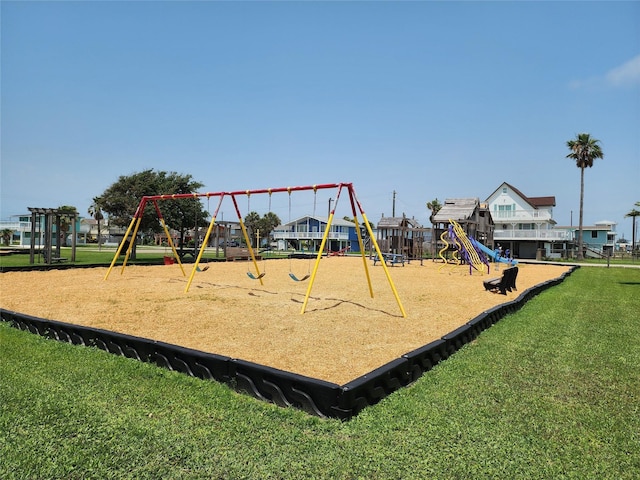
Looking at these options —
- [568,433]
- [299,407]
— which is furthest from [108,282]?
[568,433]

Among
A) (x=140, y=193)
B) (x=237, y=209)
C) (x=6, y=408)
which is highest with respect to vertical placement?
(x=140, y=193)

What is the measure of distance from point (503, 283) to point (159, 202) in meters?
20.7

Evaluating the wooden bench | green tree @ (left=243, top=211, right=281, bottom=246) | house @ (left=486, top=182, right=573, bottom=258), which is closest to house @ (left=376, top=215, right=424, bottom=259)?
the wooden bench

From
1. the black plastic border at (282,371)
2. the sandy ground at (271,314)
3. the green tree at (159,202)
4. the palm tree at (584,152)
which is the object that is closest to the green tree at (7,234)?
the green tree at (159,202)

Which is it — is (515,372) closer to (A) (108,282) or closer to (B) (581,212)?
(A) (108,282)

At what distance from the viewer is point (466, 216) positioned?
1244 inches

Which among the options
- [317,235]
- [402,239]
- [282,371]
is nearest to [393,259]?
[402,239]

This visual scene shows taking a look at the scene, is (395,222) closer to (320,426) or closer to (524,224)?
(524,224)

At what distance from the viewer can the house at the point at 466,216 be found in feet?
99.7

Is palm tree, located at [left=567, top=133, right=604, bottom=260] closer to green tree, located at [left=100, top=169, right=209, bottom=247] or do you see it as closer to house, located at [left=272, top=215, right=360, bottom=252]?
house, located at [left=272, top=215, right=360, bottom=252]

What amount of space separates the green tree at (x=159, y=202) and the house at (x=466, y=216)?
17.5 m

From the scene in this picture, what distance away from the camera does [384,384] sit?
4191mm

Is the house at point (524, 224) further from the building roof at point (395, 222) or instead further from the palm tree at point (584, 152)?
the building roof at point (395, 222)

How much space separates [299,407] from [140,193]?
24.3 m
